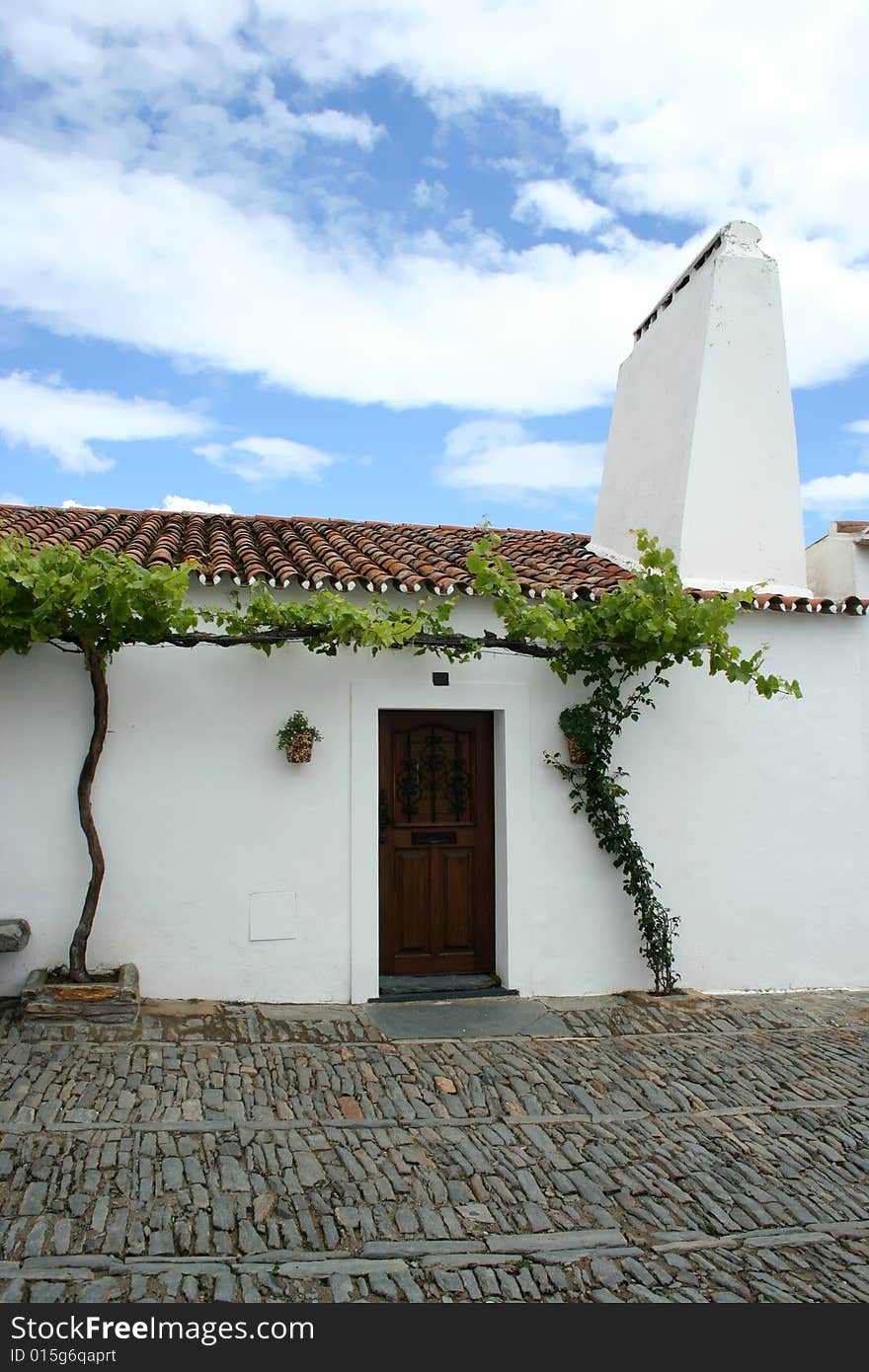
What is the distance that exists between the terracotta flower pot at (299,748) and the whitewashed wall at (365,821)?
0.65 feet

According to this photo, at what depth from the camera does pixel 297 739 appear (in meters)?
7.52

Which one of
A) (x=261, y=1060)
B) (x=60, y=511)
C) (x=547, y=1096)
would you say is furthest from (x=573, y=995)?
(x=60, y=511)

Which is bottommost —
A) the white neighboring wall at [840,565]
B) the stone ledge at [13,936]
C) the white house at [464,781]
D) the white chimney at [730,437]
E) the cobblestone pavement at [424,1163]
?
the cobblestone pavement at [424,1163]

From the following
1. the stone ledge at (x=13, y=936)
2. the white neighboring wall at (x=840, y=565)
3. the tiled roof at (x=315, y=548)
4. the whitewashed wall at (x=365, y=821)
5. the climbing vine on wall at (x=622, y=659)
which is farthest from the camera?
the white neighboring wall at (x=840, y=565)

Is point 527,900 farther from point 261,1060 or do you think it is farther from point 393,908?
point 261,1060

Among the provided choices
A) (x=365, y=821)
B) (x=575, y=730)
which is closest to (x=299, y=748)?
(x=365, y=821)

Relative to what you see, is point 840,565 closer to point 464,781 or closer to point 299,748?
point 464,781

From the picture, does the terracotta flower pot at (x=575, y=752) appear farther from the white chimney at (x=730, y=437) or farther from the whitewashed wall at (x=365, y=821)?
the white chimney at (x=730, y=437)

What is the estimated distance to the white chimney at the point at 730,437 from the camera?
922 cm

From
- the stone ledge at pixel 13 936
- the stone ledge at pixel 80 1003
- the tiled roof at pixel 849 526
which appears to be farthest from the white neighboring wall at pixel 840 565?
the stone ledge at pixel 13 936

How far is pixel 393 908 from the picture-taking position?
8125 millimetres

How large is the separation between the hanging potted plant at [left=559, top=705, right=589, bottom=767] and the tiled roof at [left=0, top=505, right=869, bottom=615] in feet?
3.31

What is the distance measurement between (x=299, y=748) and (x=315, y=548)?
7.25ft
